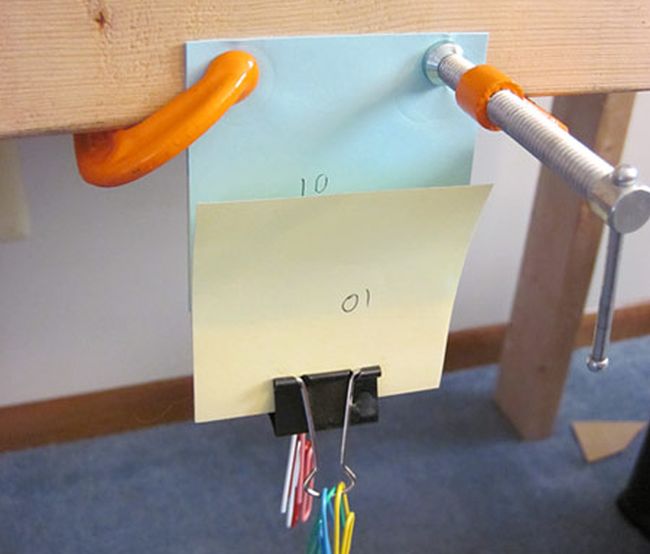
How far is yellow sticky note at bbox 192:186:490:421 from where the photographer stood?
37 centimetres

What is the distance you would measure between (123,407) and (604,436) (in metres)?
0.64

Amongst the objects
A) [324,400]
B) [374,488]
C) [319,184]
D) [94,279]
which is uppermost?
[319,184]

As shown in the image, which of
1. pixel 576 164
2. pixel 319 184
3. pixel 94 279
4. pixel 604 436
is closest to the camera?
pixel 576 164

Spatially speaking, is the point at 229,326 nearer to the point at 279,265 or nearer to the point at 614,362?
the point at 279,265

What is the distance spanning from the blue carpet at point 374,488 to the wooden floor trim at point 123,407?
19 mm

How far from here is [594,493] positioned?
104 cm

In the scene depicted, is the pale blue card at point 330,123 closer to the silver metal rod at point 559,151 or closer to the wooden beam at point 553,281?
the silver metal rod at point 559,151

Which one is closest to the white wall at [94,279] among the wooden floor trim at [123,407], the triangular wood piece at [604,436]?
the wooden floor trim at [123,407]

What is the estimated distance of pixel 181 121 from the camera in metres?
0.34

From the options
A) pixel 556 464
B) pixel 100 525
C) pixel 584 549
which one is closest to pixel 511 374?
pixel 556 464

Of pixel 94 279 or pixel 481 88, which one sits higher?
pixel 481 88

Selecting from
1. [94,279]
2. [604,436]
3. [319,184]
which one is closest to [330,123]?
[319,184]

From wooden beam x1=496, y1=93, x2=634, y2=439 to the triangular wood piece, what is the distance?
5 cm

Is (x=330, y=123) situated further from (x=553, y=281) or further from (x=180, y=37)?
(x=553, y=281)
